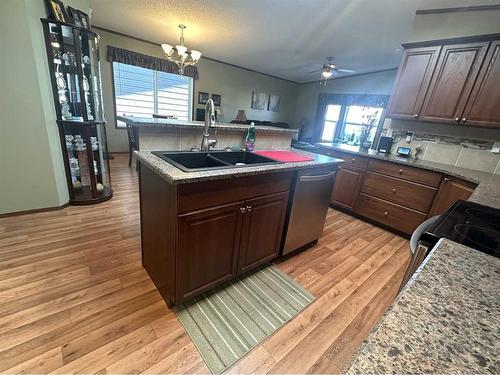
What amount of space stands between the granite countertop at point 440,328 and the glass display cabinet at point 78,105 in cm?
305

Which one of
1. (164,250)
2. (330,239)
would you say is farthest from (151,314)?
(330,239)

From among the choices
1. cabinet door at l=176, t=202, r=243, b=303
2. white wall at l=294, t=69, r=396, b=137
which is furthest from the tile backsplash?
white wall at l=294, t=69, r=396, b=137

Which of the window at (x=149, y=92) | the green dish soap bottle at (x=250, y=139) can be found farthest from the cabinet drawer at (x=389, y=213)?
the window at (x=149, y=92)

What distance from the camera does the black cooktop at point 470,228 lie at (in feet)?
2.66

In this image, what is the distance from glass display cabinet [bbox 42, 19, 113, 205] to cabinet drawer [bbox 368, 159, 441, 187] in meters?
3.37

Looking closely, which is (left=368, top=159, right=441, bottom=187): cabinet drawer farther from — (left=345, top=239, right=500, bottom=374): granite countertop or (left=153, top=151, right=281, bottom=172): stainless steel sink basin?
(left=345, top=239, right=500, bottom=374): granite countertop

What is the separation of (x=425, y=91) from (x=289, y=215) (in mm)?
2356

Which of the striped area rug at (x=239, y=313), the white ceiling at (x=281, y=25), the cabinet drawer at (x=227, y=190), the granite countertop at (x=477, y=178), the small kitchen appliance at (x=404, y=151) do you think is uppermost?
the white ceiling at (x=281, y=25)

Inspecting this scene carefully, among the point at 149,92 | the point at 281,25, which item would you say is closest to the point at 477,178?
the point at 281,25

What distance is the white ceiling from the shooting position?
3080mm

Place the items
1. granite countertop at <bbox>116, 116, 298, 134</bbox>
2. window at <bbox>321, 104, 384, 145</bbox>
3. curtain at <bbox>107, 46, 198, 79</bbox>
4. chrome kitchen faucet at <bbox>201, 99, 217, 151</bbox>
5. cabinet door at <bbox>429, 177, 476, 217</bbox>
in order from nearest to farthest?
1. granite countertop at <bbox>116, 116, 298, 134</bbox>
2. chrome kitchen faucet at <bbox>201, 99, 217, 151</bbox>
3. cabinet door at <bbox>429, 177, 476, 217</bbox>
4. curtain at <bbox>107, 46, 198, 79</bbox>
5. window at <bbox>321, 104, 384, 145</bbox>

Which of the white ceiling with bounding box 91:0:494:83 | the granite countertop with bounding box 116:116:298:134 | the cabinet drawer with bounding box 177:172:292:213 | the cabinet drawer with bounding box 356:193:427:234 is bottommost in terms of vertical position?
the cabinet drawer with bounding box 356:193:427:234

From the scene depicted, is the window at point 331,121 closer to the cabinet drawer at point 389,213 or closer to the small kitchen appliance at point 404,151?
the small kitchen appliance at point 404,151

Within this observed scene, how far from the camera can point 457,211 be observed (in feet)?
3.54
